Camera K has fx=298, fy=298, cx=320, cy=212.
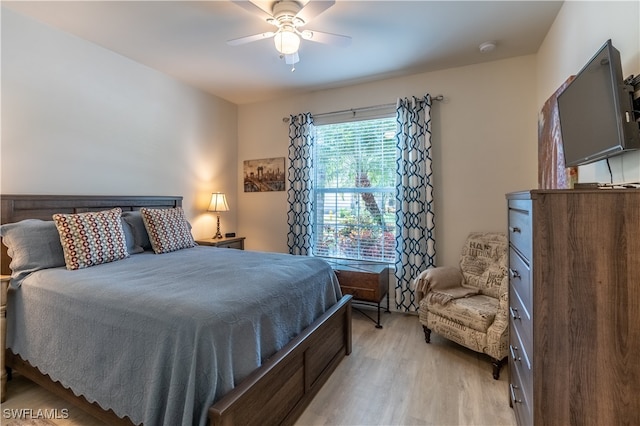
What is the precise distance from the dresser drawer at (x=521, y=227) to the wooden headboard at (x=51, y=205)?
3.30 metres

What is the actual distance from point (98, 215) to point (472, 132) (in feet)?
11.9

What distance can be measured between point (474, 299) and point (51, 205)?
3682 millimetres

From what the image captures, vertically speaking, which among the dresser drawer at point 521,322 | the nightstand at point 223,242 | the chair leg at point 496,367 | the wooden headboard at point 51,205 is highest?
the wooden headboard at point 51,205

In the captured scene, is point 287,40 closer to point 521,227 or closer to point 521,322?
point 521,227

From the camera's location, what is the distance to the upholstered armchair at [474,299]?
7.27ft

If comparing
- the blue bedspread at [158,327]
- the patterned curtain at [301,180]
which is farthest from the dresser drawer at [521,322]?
the patterned curtain at [301,180]

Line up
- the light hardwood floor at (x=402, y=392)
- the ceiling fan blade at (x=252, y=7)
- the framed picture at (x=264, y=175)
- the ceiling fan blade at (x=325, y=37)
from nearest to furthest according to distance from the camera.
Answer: the light hardwood floor at (x=402, y=392), the ceiling fan blade at (x=252, y=7), the ceiling fan blade at (x=325, y=37), the framed picture at (x=264, y=175)

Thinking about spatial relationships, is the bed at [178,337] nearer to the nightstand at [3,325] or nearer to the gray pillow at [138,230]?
the nightstand at [3,325]

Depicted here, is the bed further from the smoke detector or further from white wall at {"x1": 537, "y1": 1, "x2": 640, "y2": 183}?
the smoke detector

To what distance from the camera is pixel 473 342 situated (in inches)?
91.2

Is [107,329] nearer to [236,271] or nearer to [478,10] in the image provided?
[236,271]

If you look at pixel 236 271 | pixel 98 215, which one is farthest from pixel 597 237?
pixel 98 215

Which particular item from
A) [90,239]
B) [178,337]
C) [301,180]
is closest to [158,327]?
[178,337]

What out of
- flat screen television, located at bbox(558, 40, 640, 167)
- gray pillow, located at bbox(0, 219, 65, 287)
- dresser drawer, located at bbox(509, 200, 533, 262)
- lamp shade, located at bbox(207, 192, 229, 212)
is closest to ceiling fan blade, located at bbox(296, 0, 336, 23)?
flat screen television, located at bbox(558, 40, 640, 167)
